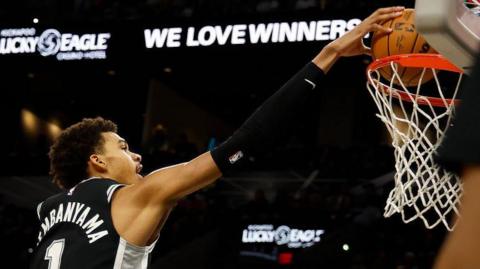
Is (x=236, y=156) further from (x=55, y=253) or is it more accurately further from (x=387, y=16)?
(x=387, y=16)

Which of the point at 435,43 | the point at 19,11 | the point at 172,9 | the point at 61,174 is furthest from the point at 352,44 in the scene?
the point at 19,11

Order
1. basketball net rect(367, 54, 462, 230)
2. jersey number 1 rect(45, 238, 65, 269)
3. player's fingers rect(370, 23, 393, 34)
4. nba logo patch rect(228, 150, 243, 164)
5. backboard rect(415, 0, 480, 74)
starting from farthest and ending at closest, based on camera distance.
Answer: basketball net rect(367, 54, 462, 230) < player's fingers rect(370, 23, 393, 34) < jersey number 1 rect(45, 238, 65, 269) < nba logo patch rect(228, 150, 243, 164) < backboard rect(415, 0, 480, 74)

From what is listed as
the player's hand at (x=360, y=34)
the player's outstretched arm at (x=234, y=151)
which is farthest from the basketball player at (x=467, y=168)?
the player's hand at (x=360, y=34)

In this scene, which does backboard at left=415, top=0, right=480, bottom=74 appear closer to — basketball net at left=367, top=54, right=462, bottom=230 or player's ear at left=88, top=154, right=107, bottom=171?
basketball net at left=367, top=54, right=462, bottom=230

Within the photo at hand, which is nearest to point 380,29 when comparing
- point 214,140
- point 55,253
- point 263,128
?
point 263,128

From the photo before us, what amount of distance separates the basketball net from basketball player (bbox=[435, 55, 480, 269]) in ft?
5.66

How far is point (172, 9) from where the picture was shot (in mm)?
9992

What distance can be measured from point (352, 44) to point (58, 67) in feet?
27.3

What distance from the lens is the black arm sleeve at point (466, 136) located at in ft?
2.30

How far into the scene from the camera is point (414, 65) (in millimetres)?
2678

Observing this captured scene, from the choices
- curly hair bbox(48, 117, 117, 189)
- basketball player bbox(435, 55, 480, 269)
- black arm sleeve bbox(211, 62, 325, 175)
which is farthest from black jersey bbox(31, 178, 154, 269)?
basketball player bbox(435, 55, 480, 269)

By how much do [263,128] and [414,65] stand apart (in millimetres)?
800

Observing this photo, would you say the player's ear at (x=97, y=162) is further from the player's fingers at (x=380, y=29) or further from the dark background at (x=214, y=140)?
the dark background at (x=214, y=140)

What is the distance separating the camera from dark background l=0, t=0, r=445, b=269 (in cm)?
807
